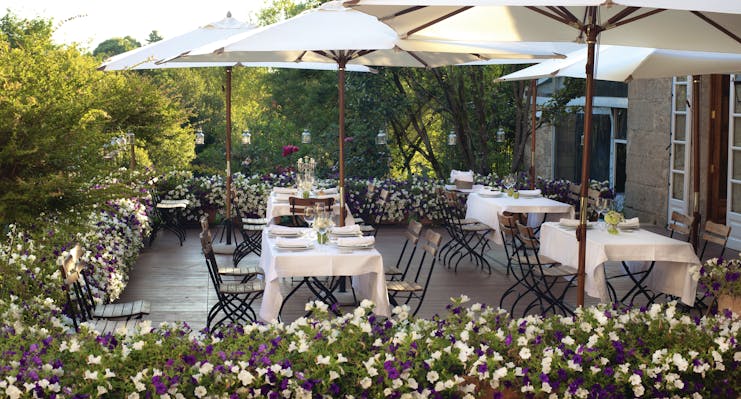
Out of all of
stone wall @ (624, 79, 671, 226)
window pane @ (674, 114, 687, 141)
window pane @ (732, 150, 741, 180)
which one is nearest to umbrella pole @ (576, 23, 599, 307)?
window pane @ (732, 150, 741, 180)

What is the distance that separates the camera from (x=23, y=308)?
5020 mm

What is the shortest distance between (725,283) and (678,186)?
23.4ft

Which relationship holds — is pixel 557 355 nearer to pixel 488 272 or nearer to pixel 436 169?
pixel 488 272

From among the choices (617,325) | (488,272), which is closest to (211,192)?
(488,272)

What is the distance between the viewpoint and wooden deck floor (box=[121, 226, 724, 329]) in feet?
26.2

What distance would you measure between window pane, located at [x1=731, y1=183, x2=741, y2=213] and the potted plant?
544cm

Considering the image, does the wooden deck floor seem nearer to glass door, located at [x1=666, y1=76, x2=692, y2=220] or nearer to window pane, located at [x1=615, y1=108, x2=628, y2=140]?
glass door, located at [x1=666, y1=76, x2=692, y2=220]

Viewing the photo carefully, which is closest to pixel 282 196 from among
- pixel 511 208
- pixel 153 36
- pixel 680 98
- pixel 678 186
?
pixel 511 208

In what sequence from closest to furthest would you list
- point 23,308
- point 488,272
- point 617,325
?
point 617,325
point 23,308
point 488,272

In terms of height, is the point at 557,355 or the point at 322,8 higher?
the point at 322,8

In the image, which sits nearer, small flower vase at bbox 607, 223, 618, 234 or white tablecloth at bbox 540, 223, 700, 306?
white tablecloth at bbox 540, 223, 700, 306

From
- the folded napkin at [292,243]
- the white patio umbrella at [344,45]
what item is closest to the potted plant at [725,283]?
the white patio umbrella at [344,45]

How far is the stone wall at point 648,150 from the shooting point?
13.4 meters

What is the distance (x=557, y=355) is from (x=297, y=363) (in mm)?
1130
